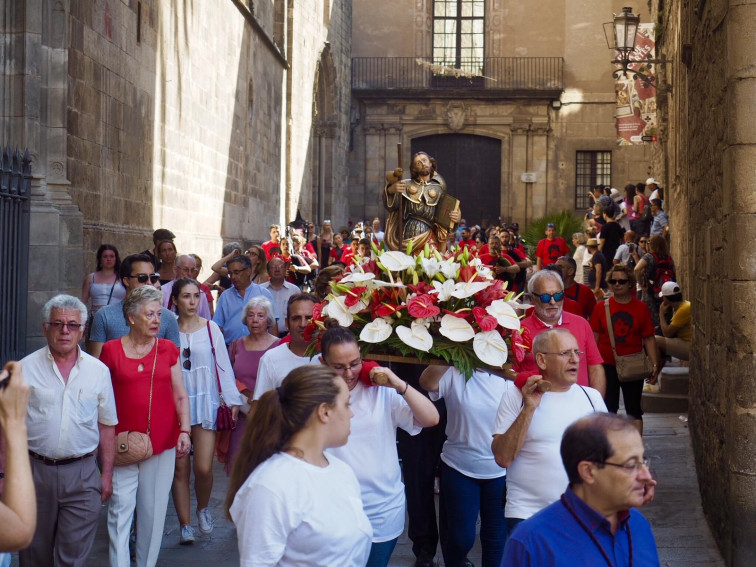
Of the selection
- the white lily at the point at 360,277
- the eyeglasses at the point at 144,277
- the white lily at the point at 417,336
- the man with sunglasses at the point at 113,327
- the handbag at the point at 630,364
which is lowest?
the handbag at the point at 630,364

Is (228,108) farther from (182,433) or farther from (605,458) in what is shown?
(605,458)

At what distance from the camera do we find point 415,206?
916cm

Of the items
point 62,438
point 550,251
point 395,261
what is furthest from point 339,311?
point 550,251

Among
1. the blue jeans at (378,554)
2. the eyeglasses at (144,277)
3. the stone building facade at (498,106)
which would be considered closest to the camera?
the blue jeans at (378,554)

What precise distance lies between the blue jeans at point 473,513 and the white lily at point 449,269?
1.00 m

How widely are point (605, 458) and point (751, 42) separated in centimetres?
374

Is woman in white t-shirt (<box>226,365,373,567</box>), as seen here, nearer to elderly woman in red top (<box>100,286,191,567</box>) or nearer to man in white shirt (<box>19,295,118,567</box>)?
man in white shirt (<box>19,295,118,567</box>)

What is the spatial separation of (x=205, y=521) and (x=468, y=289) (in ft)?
9.58

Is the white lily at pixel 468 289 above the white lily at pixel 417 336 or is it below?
above

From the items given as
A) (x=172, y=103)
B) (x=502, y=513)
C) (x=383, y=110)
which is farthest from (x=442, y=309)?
(x=383, y=110)

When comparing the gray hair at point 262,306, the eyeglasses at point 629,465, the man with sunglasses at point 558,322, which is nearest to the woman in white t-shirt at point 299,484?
the eyeglasses at point 629,465

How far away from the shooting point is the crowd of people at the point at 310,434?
321 centimetres

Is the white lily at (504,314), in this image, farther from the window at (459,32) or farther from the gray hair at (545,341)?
the window at (459,32)

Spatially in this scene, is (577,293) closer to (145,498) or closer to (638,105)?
(145,498)
